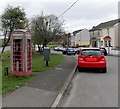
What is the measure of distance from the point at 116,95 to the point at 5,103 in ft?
12.5

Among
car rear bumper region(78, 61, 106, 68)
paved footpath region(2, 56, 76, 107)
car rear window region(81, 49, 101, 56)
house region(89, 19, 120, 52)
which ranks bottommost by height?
paved footpath region(2, 56, 76, 107)

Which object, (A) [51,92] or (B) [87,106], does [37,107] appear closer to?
(B) [87,106]

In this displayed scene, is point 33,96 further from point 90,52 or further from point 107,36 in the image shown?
point 107,36

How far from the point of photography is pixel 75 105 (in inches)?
330

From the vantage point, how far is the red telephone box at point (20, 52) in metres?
14.3

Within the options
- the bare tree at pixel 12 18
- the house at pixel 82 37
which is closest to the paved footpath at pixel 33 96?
the bare tree at pixel 12 18

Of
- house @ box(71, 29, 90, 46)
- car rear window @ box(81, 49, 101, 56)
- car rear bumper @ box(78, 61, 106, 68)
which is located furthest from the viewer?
house @ box(71, 29, 90, 46)

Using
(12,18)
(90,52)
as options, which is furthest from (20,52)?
(12,18)

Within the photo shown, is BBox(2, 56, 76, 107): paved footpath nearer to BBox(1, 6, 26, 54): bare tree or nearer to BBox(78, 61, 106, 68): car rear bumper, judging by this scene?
BBox(78, 61, 106, 68): car rear bumper

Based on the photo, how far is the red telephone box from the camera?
14.3m

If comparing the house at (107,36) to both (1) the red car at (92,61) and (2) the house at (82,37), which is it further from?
(1) the red car at (92,61)

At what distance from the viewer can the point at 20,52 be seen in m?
14.5

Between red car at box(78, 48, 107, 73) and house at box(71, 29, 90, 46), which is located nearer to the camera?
red car at box(78, 48, 107, 73)

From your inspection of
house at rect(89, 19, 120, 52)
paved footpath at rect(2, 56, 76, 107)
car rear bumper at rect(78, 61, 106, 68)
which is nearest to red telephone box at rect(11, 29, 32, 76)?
paved footpath at rect(2, 56, 76, 107)
